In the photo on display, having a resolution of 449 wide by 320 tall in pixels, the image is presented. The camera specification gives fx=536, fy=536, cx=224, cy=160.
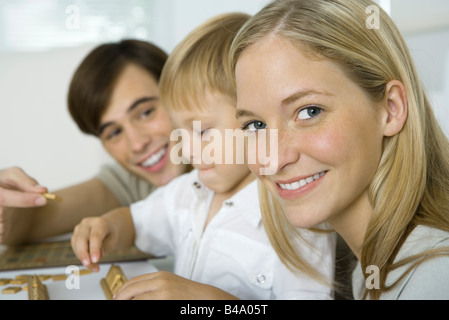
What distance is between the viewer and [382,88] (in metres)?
0.80

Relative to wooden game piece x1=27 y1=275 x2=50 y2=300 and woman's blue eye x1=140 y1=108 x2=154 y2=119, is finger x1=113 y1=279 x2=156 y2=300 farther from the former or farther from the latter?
woman's blue eye x1=140 y1=108 x2=154 y2=119

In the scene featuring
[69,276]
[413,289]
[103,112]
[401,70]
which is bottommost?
[69,276]

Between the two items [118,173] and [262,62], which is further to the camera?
[118,173]

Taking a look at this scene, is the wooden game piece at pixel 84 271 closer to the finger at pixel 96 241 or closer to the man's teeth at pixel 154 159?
the finger at pixel 96 241

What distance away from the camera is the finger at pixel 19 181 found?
116 cm

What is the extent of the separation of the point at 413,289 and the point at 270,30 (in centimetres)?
42

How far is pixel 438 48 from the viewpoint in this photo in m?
1.63

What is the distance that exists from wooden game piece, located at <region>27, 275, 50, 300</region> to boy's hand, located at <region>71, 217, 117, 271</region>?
Answer: 0.28 ft

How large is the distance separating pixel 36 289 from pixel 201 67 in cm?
54

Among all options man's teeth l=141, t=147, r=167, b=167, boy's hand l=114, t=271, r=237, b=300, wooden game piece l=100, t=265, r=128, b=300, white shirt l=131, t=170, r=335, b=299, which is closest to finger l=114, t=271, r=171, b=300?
boy's hand l=114, t=271, r=237, b=300

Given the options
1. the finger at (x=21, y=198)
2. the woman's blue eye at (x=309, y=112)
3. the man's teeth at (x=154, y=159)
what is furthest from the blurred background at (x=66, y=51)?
the woman's blue eye at (x=309, y=112)

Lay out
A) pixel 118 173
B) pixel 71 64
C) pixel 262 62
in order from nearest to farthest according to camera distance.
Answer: pixel 262 62, pixel 118 173, pixel 71 64
